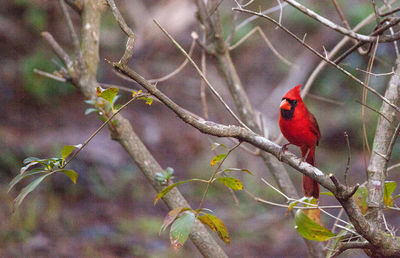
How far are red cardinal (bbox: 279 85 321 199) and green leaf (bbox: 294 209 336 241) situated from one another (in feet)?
2.42

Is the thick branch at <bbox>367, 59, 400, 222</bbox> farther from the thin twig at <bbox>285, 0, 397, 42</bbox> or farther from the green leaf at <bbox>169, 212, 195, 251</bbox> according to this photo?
the green leaf at <bbox>169, 212, 195, 251</bbox>

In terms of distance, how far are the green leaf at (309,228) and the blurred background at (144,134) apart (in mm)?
2248

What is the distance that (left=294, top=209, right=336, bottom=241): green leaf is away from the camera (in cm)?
157

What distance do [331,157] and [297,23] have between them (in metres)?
2.50

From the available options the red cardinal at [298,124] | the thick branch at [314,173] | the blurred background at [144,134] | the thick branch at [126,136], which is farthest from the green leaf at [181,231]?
the blurred background at [144,134]

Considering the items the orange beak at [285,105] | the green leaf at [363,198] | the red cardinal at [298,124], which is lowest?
the green leaf at [363,198]


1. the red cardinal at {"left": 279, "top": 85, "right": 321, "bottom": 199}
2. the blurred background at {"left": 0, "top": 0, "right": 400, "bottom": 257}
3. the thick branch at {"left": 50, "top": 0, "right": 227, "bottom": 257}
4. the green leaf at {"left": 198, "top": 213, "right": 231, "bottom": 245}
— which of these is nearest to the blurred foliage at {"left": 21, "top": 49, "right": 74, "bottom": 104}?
the blurred background at {"left": 0, "top": 0, "right": 400, "bottom": 257}

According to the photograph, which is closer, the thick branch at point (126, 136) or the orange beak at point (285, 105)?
the thick branch at point (126, 136)

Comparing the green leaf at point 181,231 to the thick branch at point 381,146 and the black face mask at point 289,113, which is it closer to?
the thick branch at point 381,146

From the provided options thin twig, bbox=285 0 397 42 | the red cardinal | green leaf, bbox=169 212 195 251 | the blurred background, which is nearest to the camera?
green leaf, bbox=169 212 195 251

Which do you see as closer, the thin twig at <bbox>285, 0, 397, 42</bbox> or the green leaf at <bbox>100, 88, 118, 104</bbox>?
the green leaf at <bbox>100, 88, 118, 104</bbox>

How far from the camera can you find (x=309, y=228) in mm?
1581

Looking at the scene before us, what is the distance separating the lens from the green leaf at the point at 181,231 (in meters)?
1.34

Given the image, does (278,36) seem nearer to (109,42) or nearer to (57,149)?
(109,42)
